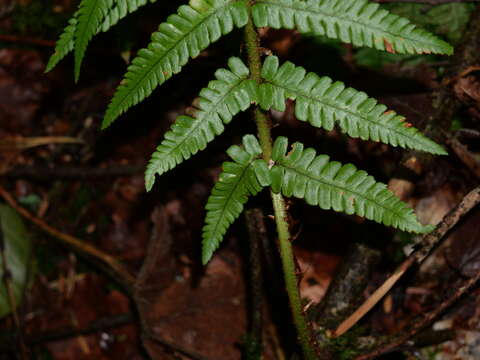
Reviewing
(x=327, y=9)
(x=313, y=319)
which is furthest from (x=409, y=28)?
(x=313, y=319)

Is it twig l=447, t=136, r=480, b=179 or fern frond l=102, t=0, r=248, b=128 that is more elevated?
fern frond l=102, t=0, r=248, b=128

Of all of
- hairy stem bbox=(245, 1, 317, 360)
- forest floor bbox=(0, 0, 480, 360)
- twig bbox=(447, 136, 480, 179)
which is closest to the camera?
hairy stem bbox=(245, 1, 317, 360)

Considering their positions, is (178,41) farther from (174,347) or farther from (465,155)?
(174,347)

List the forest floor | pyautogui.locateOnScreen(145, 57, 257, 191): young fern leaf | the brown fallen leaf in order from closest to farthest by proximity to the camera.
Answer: pyautogui.locateOnScreen(145, 57, 257, 191): young fern leaf → the forest floor → the brown fallen leaf

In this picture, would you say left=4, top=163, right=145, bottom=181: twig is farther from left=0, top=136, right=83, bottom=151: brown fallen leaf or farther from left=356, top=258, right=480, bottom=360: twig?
left=356, top=258, right=480, bottom=360: twig

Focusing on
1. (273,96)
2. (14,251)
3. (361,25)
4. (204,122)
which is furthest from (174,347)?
(361,25)

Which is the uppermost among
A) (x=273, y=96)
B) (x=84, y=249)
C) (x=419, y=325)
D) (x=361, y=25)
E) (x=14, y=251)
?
(x=361, y=25)

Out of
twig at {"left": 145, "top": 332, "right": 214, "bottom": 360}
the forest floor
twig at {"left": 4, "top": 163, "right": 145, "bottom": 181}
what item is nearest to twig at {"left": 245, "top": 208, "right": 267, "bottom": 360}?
the forest floor

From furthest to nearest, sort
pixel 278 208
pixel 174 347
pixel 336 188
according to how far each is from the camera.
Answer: pixel 174 347
pixel 278 208
pixel 336 188
